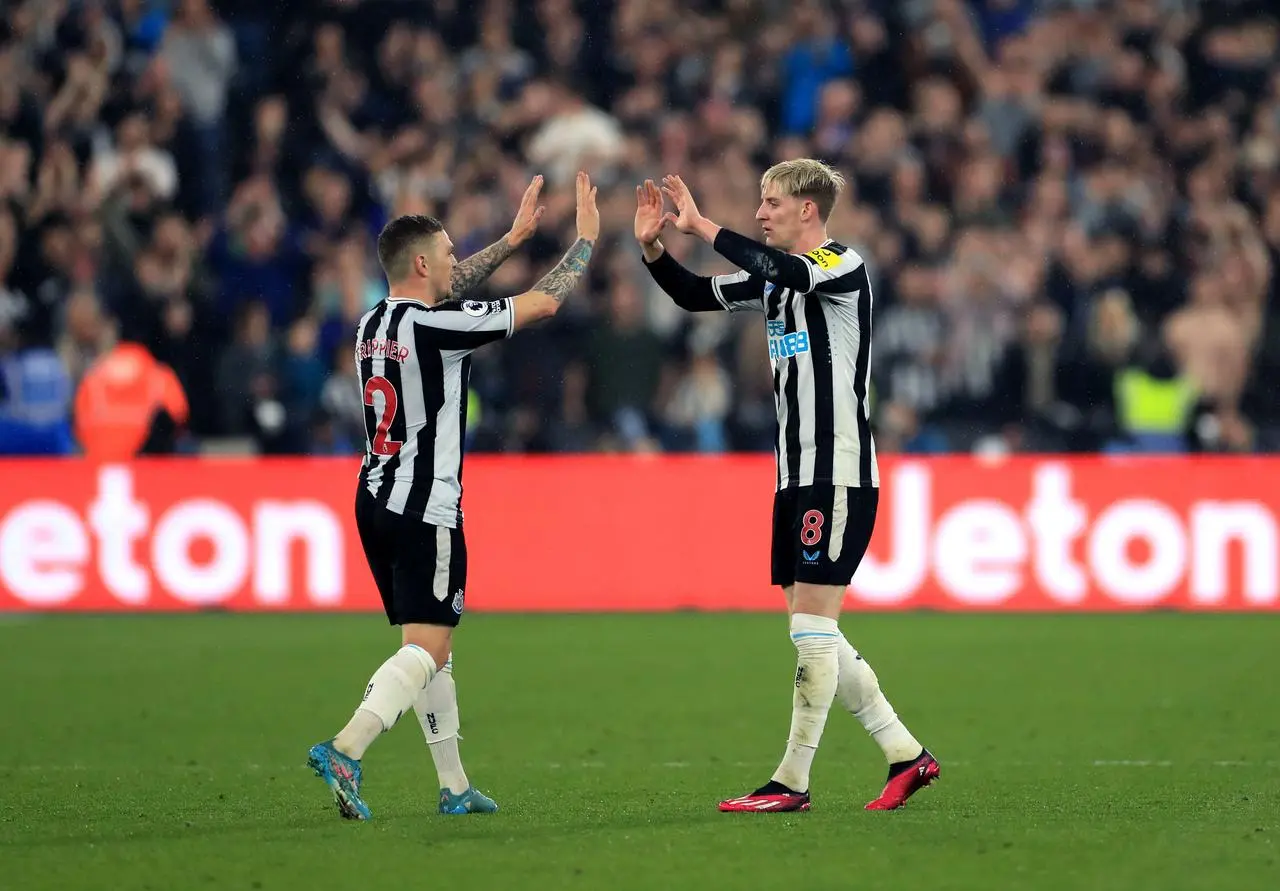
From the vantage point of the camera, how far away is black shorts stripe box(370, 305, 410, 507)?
7.10 metres

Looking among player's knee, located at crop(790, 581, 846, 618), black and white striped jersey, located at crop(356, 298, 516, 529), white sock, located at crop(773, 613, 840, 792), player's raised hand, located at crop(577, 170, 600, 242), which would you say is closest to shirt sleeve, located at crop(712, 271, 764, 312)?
player's raised hand, located at crop(577, 170, 600, 242)

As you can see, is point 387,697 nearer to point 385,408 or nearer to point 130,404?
point 385,408

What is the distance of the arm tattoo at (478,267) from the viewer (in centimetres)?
763

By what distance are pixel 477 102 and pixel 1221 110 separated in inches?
290

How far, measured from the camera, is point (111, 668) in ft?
40.8

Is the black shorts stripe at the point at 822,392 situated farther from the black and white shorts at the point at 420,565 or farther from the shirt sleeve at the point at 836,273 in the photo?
the black and white shorts at the point at 420,565

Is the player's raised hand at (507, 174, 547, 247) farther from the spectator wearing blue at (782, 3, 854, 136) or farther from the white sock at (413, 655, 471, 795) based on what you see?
the spectator wearing blue at (782, 3, 854, 136)

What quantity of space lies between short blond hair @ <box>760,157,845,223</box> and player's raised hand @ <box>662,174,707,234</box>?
0.35 meters

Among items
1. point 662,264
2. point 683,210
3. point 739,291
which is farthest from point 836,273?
point 662,264

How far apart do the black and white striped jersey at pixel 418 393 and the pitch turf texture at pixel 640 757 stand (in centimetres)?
117

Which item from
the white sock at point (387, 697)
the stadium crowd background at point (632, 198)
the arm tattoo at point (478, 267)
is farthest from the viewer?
the stadium crowd background at point (632, 198)

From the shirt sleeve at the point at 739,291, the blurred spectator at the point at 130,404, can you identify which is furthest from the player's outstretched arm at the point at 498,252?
the blurred spectator at the point at 130,404

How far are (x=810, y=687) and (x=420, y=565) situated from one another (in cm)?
148

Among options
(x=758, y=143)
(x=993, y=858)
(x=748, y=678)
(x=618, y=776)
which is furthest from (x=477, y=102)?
(x=993, y=858)
